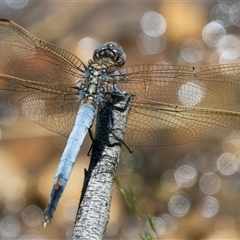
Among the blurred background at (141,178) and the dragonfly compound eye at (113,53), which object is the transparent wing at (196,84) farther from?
the blurred background at (141,178)

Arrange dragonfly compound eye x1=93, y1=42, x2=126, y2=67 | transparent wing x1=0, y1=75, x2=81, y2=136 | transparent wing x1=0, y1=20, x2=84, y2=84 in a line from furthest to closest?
1. transparent wing x1=0, y1=20, x2=84, y2=84
2. transparent wing x1=0, y1=75, x2=81, y2=136
3. dragonfly compound eye x1=93, y1=42, x2=126, y2=67

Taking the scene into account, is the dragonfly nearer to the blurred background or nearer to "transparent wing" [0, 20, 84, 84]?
"transparent wing" [0, 20, 84, 84]

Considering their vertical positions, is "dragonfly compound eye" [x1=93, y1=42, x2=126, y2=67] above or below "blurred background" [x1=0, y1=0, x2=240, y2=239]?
above

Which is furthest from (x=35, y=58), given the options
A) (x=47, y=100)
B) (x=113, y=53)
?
(x=113, y=53)

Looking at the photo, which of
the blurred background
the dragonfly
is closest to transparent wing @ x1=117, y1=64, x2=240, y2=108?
the dragonfly

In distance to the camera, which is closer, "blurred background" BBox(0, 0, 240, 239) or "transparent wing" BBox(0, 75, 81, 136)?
"transparent wing" BBox(0, 75, 81, 136)

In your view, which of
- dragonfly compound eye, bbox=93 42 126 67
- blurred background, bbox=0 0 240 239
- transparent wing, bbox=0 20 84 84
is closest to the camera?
dragonfly compound eye, bbox=93 42 126 67

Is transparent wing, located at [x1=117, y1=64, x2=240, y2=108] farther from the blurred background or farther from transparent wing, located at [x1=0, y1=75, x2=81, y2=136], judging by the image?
the blurred background
